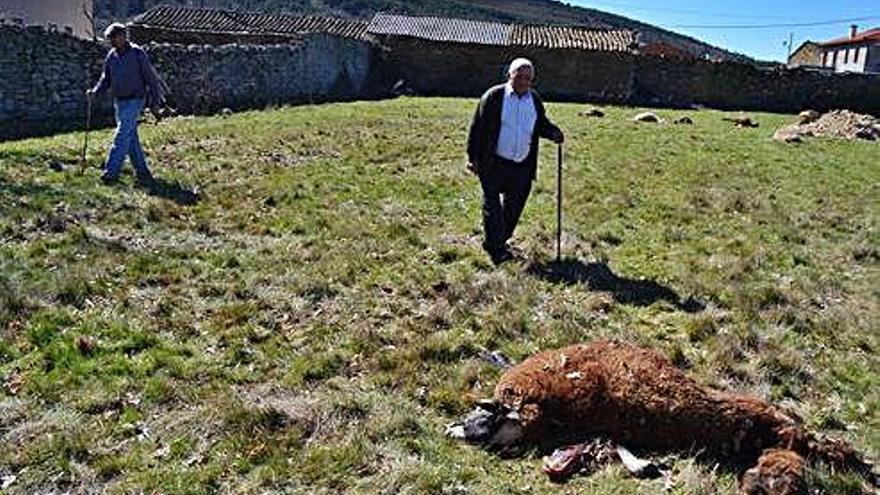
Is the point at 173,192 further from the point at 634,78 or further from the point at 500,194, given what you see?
the point at 634,78

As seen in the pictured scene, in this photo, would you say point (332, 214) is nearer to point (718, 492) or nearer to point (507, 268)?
point (507, 268)

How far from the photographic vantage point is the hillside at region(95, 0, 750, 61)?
71.8 m

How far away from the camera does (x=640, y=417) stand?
14.6 ft

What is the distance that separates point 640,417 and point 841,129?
2230 cm

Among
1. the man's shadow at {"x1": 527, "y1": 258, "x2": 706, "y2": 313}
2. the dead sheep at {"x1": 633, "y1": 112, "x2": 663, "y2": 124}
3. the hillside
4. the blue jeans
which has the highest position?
the hillside

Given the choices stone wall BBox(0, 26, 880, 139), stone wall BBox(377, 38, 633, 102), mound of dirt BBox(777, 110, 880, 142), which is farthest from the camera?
stone wall BBox(377, 38, 633, 102)

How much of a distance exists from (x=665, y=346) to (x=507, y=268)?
2.19 meters

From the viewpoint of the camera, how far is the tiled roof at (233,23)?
124 feet

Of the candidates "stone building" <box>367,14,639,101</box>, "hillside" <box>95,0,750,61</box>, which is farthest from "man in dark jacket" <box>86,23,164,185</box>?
"hillside" <box>95,0,750,61</box>

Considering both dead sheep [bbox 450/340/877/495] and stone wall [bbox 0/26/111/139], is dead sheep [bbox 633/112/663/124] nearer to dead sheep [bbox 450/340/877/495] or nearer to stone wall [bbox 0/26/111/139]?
stone wall [bbox 0/26/111/139]

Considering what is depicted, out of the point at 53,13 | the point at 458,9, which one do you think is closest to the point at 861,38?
the point at 458,9

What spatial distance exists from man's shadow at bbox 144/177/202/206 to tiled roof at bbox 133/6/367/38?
2614cm

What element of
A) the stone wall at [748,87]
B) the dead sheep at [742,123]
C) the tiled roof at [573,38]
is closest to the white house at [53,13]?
the tiled roof at [573,38]

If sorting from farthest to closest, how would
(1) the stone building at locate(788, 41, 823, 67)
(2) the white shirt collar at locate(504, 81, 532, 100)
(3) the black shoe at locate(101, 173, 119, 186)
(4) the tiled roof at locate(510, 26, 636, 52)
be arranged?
1. (1) the stone building at locate(788, 41, 823, 67)
2. (4) the tiled roof at locate(510, 26, 636, 52)
3. (3) the black shoe at locate(101, 173, 119, 186)
4. (2) the white shirt collar at locate(504, 81, 532, 100)
